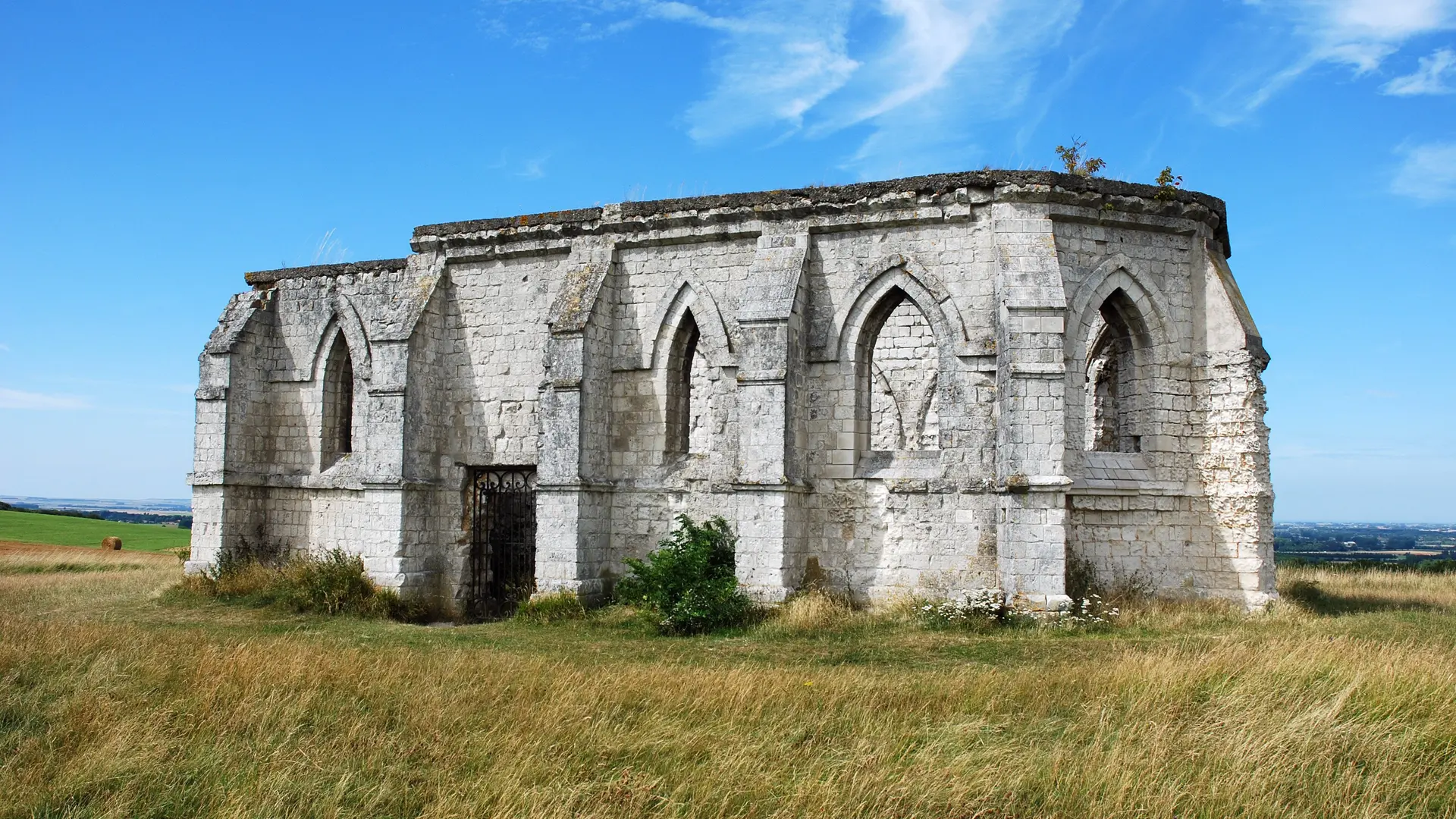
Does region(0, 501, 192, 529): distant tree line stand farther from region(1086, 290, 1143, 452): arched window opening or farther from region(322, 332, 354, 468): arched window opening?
region(1086, 290, 1143, 452): arched window opening

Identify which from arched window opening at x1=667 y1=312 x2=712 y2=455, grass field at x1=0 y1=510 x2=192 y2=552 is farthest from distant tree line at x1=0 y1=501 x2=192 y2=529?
arched window opening at x1=667 y1=312 x2=712 y2=455

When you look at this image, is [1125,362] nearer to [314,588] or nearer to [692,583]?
[692,583]

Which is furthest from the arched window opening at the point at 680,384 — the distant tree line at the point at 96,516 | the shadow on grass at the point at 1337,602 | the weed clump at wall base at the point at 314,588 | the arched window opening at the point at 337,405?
the distant tree line at the point at 96,516

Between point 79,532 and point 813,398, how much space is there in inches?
1059

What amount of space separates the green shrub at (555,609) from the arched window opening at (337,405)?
5.18 metres

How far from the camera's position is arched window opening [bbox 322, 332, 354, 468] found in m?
17.4

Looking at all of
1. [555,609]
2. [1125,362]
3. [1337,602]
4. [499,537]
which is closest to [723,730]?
[555,609]

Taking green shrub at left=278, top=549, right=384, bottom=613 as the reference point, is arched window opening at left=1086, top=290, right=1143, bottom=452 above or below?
above

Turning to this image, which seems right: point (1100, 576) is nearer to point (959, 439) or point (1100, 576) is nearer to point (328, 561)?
point (959, 439)

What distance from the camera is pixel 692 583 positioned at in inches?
521

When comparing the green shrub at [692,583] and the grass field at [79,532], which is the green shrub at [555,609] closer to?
the green shrub at [692,583]

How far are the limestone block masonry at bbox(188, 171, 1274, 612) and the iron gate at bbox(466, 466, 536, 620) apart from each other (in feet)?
0.14

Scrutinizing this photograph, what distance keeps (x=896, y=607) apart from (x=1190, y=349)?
515 cm

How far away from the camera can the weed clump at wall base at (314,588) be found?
1511cm
